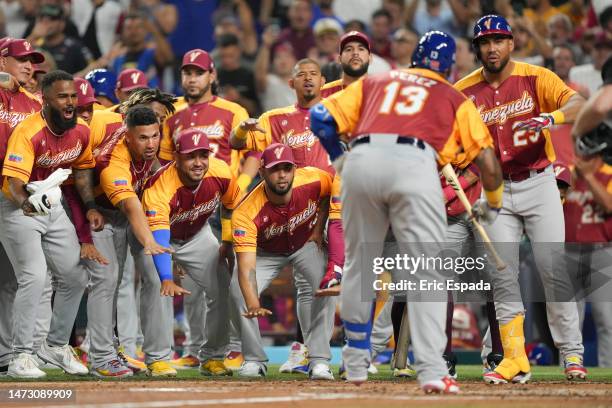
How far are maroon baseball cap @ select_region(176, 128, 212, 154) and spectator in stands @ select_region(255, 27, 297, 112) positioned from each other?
18.4ft

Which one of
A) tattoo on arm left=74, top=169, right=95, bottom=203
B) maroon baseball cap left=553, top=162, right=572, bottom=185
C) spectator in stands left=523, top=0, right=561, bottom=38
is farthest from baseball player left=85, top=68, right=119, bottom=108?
spectator in stands left=523, top=0, right=561, bottom=38

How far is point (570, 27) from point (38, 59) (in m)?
7.50

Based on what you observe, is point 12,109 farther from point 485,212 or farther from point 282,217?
point 485,212

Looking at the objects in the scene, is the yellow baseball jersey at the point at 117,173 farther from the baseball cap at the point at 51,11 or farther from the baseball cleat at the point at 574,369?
the baseball cap at the point at 51,11

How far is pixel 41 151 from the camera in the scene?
8.83 m

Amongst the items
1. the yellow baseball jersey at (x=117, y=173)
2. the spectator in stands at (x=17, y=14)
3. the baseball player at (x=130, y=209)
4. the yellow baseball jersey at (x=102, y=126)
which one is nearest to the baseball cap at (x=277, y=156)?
the baseball player at (x=130, y=209)

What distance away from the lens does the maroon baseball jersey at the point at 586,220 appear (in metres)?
11.9

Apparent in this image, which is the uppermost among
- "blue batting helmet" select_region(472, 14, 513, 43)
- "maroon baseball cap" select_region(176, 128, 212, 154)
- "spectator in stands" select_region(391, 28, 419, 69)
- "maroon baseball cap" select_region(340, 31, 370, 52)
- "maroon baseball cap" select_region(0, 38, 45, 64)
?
"spectator in stands" select_region(391, 28, 419, 69)

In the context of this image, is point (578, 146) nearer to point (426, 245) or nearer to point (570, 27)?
point (426, 245)

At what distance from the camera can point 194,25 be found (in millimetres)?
16031

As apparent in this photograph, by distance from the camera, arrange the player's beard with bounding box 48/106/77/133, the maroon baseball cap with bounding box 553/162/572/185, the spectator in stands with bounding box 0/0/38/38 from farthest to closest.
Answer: the spectator in stands with bounding box 0/0/38/38
the maroon baseball cap with bounding box 553/162/572/185
the player's beard with bounding box 48/106/77/133

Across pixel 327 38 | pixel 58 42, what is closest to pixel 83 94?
pixel 58 42

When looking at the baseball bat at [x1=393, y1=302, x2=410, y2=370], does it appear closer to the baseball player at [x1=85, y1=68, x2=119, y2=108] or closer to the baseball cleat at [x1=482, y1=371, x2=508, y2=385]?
the baseball cleat at [x1=482, y1=371, x2=508, y2=385]

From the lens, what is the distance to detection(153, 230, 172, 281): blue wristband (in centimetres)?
874
